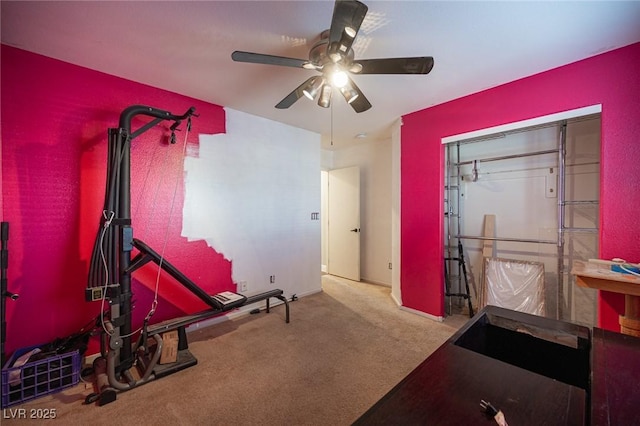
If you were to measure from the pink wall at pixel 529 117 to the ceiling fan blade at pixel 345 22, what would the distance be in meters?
1.95

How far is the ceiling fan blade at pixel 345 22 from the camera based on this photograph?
1249 mm

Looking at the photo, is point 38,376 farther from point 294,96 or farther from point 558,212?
point 558,212

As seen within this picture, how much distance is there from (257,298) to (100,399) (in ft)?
4.87

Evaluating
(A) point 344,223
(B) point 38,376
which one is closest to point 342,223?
(A) point 344,223

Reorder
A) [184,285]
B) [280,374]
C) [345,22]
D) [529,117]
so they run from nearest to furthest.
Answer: [345,22] < [280,374] < [529,117] < [184,285]

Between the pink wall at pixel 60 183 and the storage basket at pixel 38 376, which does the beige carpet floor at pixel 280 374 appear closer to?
the storage basket at pixel 38 376

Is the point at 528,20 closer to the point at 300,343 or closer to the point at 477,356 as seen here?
the point at 477,356

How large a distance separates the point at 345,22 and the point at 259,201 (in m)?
2.52

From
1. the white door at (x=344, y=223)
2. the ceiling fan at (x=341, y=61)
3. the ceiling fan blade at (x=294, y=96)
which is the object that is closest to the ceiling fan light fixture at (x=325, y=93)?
the ceiling fan at (x=341, y=61)

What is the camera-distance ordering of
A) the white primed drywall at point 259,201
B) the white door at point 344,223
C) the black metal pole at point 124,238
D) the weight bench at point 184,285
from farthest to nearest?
the white door at point 344,223, the white primed drywall at point 259,201, the weight bench at point 184,285, the black metal pole at point 124,238

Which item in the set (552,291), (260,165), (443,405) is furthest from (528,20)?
(260,165)

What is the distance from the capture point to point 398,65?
5.37ft

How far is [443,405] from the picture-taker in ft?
2.38

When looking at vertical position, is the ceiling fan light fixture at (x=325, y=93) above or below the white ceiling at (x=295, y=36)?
below
